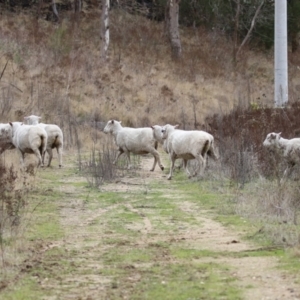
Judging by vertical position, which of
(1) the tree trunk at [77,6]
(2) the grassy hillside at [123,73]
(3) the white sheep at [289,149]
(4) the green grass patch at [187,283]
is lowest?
(4) the green grass patch at [187,283]

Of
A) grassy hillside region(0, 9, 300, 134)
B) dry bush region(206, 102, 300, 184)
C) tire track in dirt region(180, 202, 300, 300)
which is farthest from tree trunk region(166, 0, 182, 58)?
tire track in dirt region(180, 202, 300, 300)

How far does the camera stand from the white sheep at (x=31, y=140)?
18.1 metres

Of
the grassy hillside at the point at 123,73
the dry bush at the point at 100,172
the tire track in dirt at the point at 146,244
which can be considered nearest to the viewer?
the tire track in dirt at the point at 146,244

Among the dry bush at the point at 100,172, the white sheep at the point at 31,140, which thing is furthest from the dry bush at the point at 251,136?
the white sheep at the point at 31,140

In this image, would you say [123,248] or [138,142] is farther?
[138,142]

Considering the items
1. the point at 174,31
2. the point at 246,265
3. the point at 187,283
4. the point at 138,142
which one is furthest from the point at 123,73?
the point at 187,283

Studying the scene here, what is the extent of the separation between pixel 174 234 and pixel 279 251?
180 cm

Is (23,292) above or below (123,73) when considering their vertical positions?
below

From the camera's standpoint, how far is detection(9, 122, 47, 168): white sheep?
1812cm

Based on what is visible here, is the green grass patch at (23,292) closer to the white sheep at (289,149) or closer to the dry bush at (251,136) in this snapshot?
the dry bush at (251,136)

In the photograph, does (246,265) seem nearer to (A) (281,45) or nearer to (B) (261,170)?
(B) (261,170)

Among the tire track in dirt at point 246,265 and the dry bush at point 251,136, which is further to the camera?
the dry bush at point 251,136

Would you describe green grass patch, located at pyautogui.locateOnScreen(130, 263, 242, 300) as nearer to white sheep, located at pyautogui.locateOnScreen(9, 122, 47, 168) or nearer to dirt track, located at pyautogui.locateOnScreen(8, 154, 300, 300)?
dirt track, located at pyautogui.locateOnScreen(8, 154, 300, 300)

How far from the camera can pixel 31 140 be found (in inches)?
714
